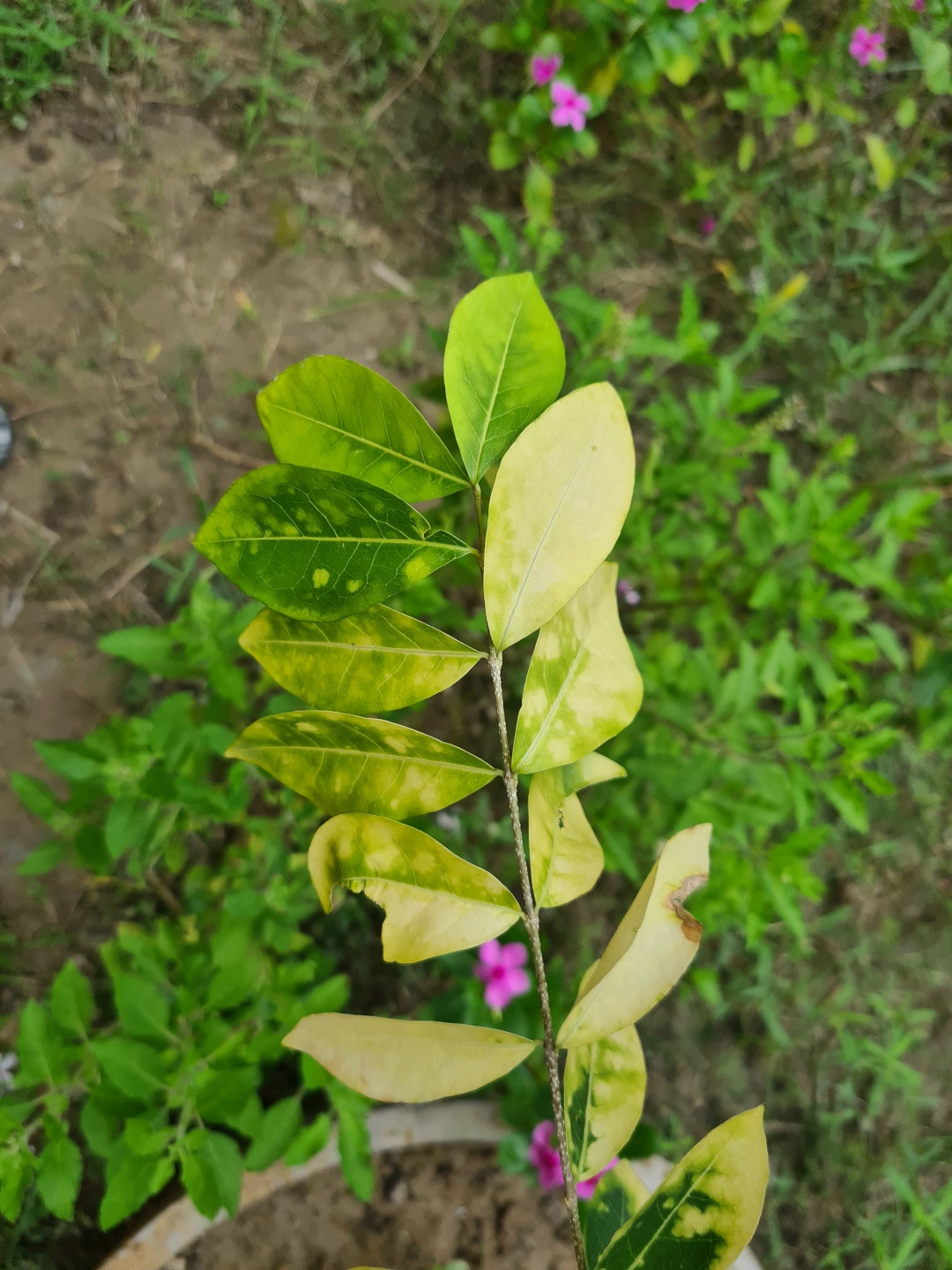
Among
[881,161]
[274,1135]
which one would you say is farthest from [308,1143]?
[881,161]

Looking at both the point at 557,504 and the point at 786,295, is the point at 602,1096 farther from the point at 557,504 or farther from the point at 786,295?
the point at 786,295

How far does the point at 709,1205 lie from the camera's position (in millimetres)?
609

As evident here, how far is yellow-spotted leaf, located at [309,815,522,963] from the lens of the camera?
0.61 meters

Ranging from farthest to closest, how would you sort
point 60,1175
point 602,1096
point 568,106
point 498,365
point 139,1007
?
point 568,106 → point 139,1007 → point 60,1175 → point 602,1096 → point 498,365

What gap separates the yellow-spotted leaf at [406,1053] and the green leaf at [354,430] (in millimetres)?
419

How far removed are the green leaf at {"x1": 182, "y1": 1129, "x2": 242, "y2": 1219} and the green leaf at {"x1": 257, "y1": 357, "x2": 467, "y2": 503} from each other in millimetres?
1092

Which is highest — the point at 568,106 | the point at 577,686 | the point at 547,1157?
the point at 568,106

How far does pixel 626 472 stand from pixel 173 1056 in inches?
48.4

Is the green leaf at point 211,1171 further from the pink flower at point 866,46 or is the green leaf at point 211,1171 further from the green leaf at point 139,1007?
the pink flower at point 866,46

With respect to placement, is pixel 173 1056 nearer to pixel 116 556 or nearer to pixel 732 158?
pixel 116 556

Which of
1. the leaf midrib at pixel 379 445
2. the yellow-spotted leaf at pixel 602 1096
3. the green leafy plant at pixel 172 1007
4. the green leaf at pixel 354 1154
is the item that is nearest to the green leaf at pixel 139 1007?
the green leafy plant at pixel 172 1007

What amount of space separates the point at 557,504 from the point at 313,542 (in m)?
0.18

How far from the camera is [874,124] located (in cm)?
246

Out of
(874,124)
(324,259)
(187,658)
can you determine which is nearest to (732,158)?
(874,124)
